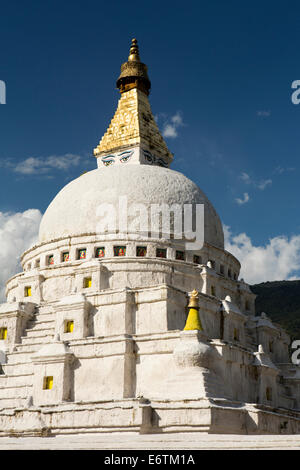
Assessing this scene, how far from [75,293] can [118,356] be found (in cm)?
491

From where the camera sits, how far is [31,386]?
25.2 metres

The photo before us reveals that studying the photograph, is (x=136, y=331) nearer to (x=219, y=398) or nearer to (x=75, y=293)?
(x=75, y=293)

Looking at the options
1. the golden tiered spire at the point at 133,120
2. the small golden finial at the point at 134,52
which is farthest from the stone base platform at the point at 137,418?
the small golden finial at the point at 134,52

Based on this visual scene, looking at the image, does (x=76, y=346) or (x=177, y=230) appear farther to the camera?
(x=177, y=230)

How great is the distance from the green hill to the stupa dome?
30116 millimetres

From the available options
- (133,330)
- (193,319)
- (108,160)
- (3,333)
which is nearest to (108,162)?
(108,160)

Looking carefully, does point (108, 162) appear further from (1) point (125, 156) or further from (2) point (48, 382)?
(2) point (48, 382)

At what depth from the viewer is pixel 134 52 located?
45156 millimetres

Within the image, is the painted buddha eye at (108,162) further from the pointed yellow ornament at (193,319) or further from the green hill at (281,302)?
the green hill at (281,302)

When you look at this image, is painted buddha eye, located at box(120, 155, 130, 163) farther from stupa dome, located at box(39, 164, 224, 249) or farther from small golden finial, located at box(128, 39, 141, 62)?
small golden finial, located at box(128, 39, 141, 62)

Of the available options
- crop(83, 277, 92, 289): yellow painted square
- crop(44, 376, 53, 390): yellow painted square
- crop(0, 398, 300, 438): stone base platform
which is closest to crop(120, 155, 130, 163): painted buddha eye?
crop(83, 277, 92, 289): yellow painted square

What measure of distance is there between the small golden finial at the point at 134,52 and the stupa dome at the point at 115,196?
13.7 meters

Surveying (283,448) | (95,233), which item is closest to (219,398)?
(283,448)
